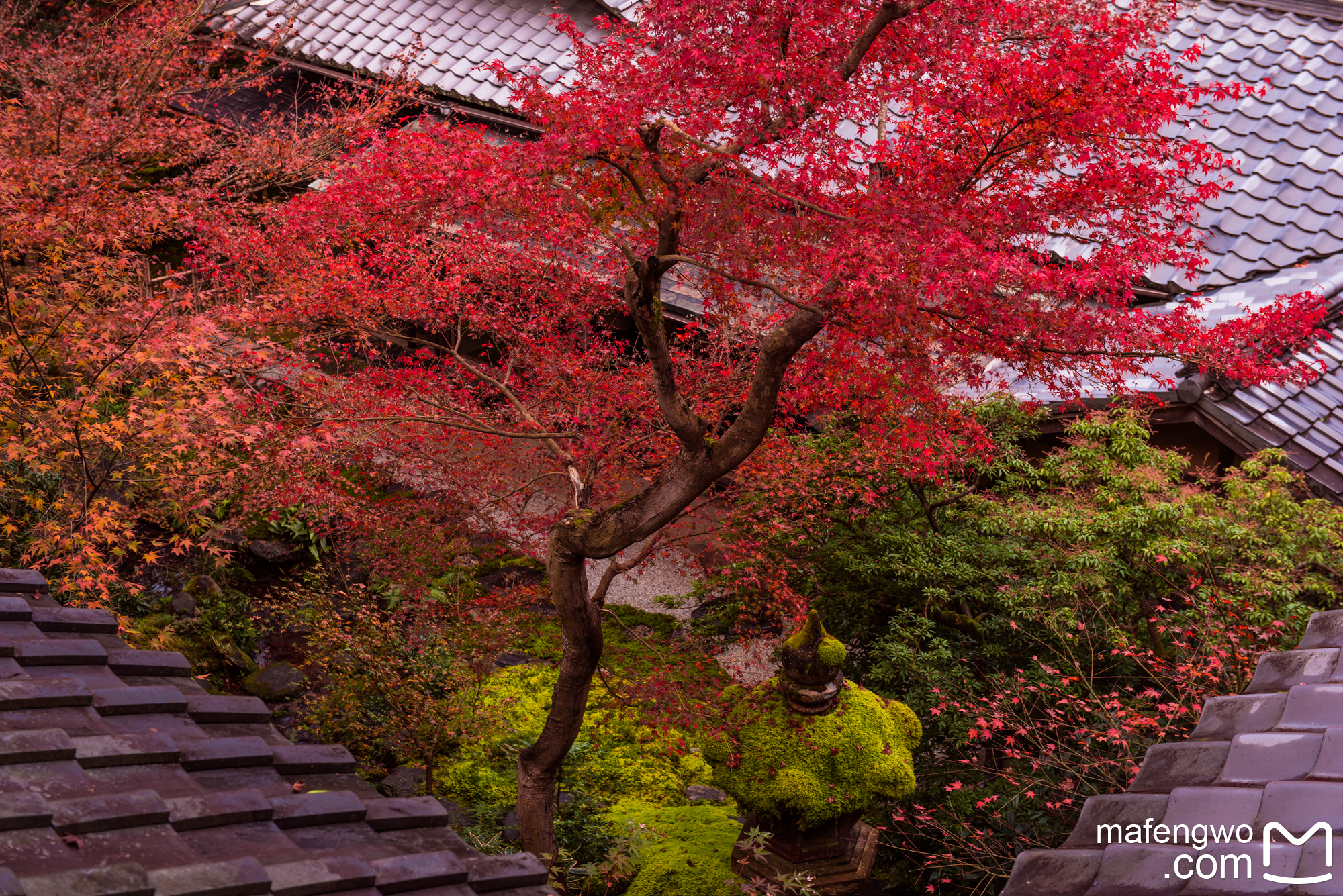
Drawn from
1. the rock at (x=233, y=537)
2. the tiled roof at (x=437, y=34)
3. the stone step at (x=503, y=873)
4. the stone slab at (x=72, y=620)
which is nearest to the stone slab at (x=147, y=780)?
the stone step at (x=503, y=873)

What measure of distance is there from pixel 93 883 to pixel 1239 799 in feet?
11.2

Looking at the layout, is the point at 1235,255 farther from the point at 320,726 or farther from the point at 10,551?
the point at 10,551

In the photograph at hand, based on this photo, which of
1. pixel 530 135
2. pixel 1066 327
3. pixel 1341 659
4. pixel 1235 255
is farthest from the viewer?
pixel 530 135

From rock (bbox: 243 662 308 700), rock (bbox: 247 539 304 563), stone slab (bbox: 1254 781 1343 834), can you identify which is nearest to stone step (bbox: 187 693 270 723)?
stone slab (bbox: 1254 781 1343 834)

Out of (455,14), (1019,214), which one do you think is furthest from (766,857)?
(455,14)

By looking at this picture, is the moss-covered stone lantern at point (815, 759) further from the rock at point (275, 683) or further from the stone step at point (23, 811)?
the rock at point (275, 683)

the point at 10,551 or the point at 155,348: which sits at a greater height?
the point at 155,348

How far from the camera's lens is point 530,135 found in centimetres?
1323

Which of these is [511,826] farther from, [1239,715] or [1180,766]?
[1239,715]

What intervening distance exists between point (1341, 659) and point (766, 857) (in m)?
4.27

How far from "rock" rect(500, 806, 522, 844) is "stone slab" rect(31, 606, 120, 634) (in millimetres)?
4411

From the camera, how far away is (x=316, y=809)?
346cm

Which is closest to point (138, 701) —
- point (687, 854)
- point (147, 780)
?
point (147, 780)

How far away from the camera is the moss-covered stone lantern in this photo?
6.56m
